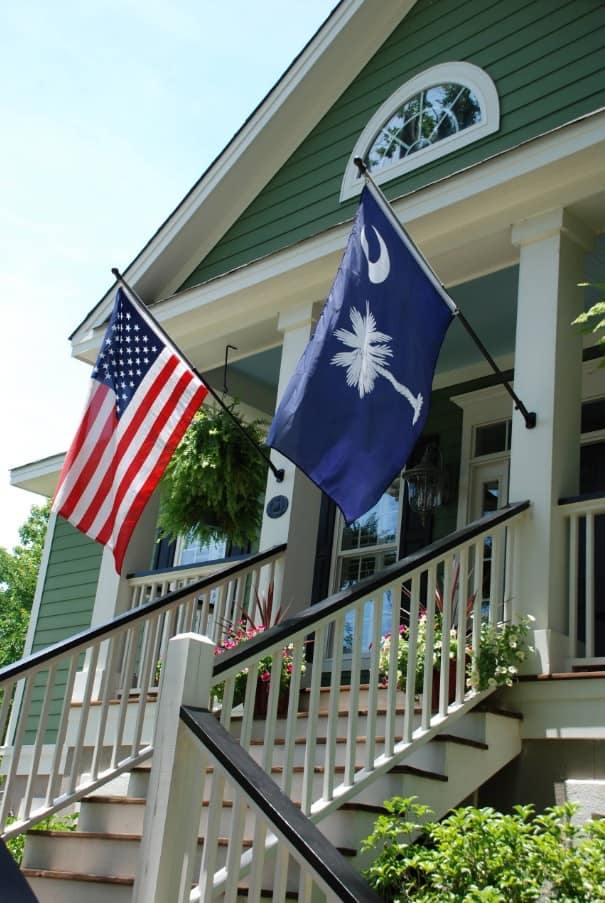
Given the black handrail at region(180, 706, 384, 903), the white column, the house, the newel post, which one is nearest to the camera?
the black handrail at region(180, 706, 384, 903)

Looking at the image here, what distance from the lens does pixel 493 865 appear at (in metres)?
3.24

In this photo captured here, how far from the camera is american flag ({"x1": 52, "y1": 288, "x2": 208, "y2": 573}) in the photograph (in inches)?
217

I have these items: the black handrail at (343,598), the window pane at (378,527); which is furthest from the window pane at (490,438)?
the black handrail at (343,598)

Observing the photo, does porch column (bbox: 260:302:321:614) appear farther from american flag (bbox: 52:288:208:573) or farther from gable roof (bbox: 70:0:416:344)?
gable roof (bbox: 70:0:416:344)

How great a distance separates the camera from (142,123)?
28.8 feet

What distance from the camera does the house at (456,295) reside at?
481cm

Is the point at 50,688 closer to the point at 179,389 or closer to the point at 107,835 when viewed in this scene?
the point at 107,835

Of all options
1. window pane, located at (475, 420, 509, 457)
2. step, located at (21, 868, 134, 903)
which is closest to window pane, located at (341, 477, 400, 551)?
window pane, located at (475, 420, 509, 457)

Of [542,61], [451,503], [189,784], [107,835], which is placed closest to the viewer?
[189,784]

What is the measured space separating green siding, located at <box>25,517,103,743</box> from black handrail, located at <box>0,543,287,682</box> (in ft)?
12.8

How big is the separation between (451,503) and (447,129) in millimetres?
2748

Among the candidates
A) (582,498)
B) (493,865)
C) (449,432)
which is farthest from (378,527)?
(493,865)

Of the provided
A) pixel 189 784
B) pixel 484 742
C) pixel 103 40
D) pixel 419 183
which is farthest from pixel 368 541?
pixel 189 784

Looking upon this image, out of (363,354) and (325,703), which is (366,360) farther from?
(325,703)
